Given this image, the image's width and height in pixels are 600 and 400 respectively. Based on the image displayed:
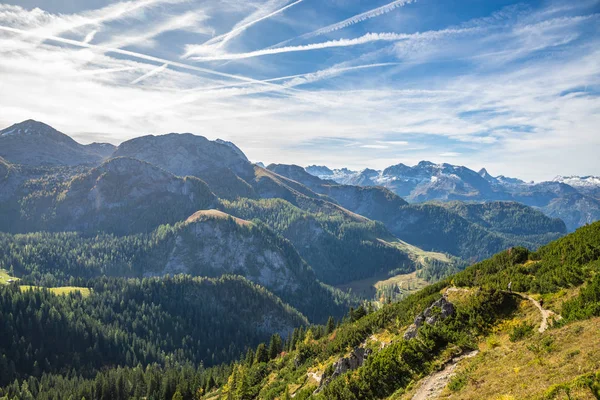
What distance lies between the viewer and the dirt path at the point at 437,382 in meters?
31.3

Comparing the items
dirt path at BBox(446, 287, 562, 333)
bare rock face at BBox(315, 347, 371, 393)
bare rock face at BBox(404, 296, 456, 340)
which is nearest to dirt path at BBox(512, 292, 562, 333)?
dirt path at BBox(446, 287, 562, 333)

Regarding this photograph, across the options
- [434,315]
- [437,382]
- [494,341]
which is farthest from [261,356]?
[494,341]

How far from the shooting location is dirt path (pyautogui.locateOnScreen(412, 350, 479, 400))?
3131 cm

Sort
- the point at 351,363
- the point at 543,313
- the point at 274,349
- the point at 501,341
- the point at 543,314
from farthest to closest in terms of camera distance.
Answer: the point at 274,349, the point at 351,363, the point at 543,313, the point at 543,314, the point at 501,341

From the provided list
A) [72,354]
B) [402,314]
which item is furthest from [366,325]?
[72,354]

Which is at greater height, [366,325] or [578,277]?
[578,277]

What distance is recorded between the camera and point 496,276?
182ft

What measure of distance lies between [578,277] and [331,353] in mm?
48392

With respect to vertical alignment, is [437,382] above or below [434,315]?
below

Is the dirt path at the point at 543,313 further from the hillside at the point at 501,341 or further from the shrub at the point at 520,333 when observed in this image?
the shrub at the point at 520,333

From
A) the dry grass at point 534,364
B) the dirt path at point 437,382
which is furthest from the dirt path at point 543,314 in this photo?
the dirt path at point 437,382

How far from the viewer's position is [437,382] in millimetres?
32938

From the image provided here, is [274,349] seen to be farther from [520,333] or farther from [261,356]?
[520,333]

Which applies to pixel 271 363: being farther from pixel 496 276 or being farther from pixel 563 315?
pixel 563 315
